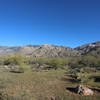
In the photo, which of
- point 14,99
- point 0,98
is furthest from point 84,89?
point 0,98

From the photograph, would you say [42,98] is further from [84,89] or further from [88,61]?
[88,61]

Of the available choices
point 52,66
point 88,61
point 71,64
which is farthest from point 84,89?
point 88,61

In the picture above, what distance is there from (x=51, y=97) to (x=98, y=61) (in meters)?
39.0

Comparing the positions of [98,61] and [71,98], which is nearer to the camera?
[71,98]

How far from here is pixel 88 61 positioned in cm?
5222

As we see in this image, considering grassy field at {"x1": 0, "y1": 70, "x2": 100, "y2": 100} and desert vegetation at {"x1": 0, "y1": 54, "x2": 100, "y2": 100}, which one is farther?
desert vegetation at {"x1": 0, "y1": 54, "x2": 100, "y2": 100}

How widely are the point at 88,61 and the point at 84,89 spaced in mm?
39238

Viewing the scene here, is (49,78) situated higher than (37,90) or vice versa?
(49,78)

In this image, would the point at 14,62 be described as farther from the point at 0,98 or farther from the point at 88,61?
the point at 0,98

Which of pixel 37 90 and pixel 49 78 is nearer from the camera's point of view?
pixel 37 90

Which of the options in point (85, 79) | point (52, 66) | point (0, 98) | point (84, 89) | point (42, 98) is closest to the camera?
point (0, 98)

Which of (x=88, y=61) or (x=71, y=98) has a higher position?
(x=88, y=61)

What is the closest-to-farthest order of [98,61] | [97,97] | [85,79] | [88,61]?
[97,97], [85,79], [98,61], [88,61]

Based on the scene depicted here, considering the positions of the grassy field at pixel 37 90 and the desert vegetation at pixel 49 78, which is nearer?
the grassy field at pixel 37 90
